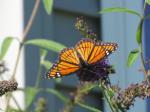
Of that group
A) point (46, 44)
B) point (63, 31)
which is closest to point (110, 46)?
point (46, 44)

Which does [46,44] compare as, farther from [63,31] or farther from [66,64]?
[63,31]

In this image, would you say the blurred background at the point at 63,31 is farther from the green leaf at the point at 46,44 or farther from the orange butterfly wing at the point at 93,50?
the orange butterfly wing at the point at 93,50

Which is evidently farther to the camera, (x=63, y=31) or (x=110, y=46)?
(x=63, y=31)

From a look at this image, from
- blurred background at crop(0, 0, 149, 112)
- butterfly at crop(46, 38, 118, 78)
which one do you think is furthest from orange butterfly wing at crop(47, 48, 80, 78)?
blurred background at crop(0, 0, 149, 112)

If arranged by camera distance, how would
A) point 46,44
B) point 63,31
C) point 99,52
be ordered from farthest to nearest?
point 63,31 < point 46,44 < point 99,52

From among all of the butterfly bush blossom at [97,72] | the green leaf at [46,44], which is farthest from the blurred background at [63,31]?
the butterfly bush blossom at [97,72]

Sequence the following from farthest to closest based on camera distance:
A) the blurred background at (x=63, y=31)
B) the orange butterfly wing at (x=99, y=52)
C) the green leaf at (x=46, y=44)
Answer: the blurred background at (x=63, y=31) → the green leaf at (x=46, y=44) → the orange butterfly wing at (x=99, y=52)
